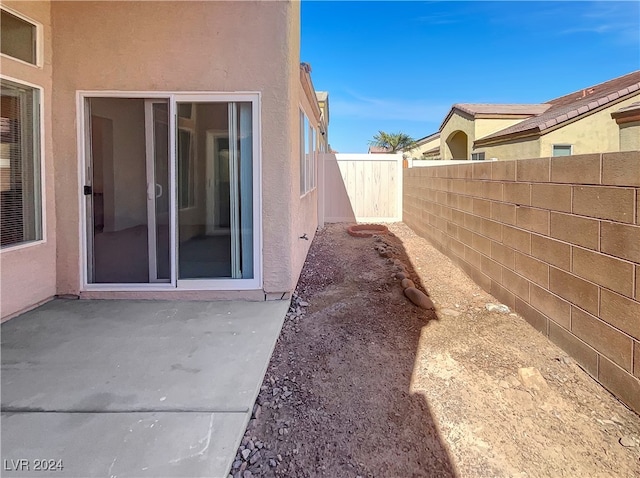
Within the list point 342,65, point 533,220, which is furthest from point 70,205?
point 342,65

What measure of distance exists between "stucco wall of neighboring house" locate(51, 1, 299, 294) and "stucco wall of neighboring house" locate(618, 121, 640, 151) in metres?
11.3

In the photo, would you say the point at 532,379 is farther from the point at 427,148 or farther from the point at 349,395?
the point at 427,148

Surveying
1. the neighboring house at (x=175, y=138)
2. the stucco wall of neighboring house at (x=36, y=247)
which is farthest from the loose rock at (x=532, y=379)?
the stucco wall of neighboring house at (x=36, y=247)

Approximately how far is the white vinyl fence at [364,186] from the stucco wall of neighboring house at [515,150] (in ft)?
19.8

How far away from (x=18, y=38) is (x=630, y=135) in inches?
551

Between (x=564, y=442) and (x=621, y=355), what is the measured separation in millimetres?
817

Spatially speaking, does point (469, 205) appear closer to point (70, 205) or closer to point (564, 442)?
point (564, 442)

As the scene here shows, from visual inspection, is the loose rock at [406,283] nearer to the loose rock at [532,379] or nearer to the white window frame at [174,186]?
the white window frame at [174,186]

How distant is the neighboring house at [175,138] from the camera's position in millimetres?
4461

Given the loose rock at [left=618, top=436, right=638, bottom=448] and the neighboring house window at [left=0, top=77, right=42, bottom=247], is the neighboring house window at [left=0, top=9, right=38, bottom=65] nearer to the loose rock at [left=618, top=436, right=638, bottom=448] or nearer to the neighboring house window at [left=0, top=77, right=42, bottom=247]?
the neighboring house window at [left=0, top=77, right=42, bottom=247]

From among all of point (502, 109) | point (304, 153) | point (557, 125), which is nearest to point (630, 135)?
point (557, 125)

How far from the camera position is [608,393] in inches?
111

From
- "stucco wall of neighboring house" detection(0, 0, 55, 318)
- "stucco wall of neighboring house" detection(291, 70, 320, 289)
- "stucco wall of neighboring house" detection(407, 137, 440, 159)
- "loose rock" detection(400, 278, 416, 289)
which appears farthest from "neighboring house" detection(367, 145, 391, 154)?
"stucco wall of neighboring house" detection(0, 0, 55, 318)

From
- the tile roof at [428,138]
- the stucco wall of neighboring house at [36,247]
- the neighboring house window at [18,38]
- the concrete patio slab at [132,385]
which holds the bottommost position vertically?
the concrete patio slab at [132,385]
